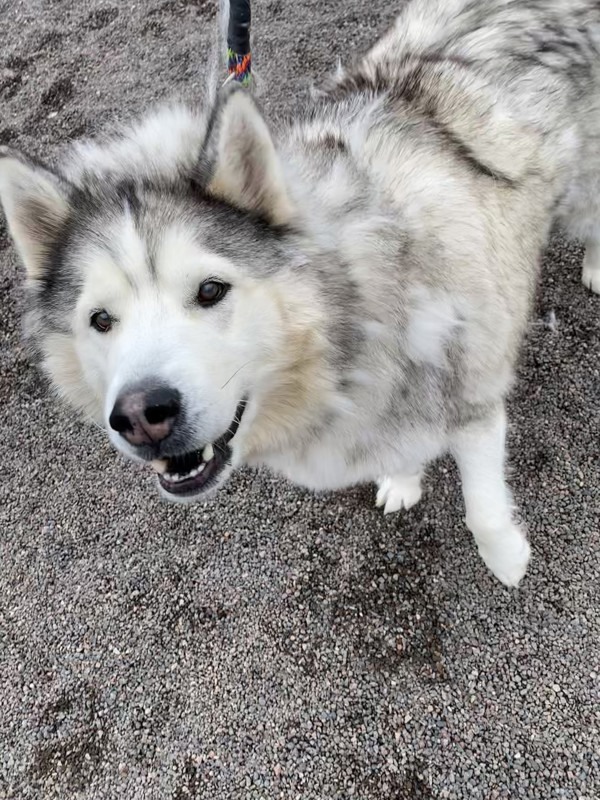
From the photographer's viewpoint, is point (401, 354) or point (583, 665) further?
point (583, 665)

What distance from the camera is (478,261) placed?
1.95 m

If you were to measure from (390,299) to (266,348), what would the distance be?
0.43 metres

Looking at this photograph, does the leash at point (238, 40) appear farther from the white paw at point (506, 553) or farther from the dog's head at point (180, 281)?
the white paw at point (506, 553)

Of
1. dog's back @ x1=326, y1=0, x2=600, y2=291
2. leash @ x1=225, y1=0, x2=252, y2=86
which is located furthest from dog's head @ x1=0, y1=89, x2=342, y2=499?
leash @ x1=225, y1=0, x2=252, y2=86

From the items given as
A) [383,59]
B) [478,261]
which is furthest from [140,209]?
[383,59]

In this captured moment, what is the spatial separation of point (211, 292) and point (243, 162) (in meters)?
0.35

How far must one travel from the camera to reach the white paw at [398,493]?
2.78 meters

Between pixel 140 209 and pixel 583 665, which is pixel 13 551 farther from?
pixel 583 665

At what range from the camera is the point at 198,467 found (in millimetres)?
1673

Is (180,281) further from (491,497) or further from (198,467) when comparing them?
(491,497)

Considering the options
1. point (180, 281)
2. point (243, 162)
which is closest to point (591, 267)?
point (243, 162)

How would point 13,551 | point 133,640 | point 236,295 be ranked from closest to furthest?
point 236,295 < point 133,640 < point 13,551

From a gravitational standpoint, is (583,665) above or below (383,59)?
below

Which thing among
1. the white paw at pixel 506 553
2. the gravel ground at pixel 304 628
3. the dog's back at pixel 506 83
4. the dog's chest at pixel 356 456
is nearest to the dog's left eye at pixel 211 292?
the dog's chest at pixel 356 456
